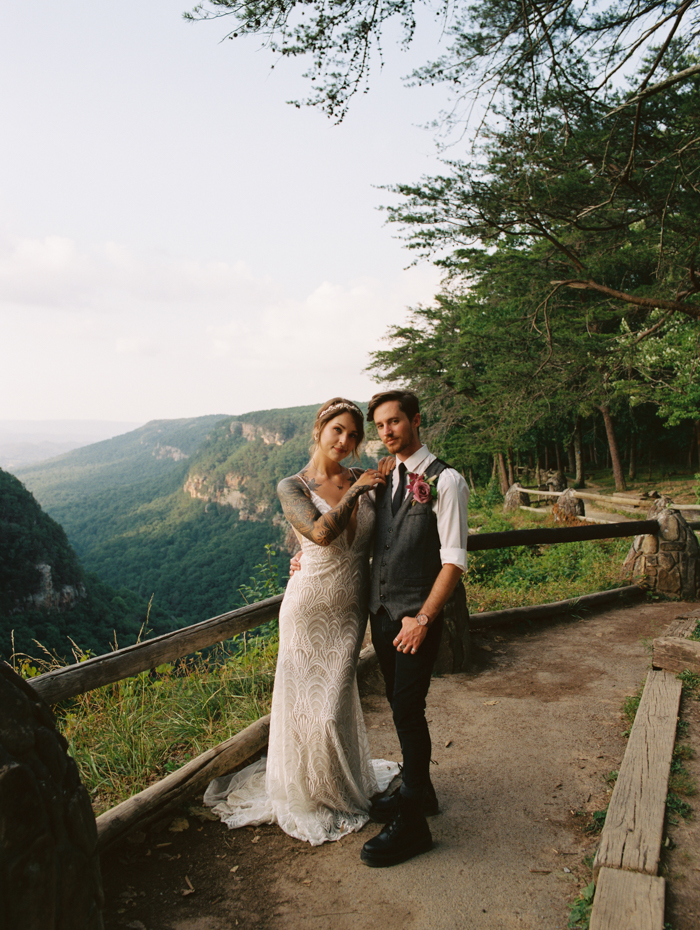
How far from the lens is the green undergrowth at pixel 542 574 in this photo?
6.42 meters

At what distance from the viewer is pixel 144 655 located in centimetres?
303

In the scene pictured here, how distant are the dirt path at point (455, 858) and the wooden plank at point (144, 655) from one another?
70cm

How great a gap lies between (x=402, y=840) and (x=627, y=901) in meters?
0.84

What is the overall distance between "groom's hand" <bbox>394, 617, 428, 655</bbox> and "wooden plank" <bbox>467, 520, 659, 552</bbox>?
2.35 m

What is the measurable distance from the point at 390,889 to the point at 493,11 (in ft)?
23.8

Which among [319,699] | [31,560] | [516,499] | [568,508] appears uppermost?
[319,699]

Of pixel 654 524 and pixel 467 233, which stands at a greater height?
pixel 467 233

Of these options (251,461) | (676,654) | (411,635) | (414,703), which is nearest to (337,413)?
(411,635)

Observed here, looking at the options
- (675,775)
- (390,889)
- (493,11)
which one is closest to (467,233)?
(493,11)

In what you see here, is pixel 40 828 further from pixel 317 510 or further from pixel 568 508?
pixel 568 508

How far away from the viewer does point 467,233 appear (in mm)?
9891

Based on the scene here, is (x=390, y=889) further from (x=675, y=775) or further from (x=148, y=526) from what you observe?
(x=148, y=526)

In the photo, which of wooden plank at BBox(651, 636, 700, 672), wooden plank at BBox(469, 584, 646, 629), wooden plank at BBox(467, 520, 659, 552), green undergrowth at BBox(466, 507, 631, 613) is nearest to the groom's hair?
wooden plank at BBox(467, 520, 659, 552)

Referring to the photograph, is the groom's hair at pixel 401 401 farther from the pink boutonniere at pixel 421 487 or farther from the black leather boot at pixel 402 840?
the black leather boot at pixel 402 840
